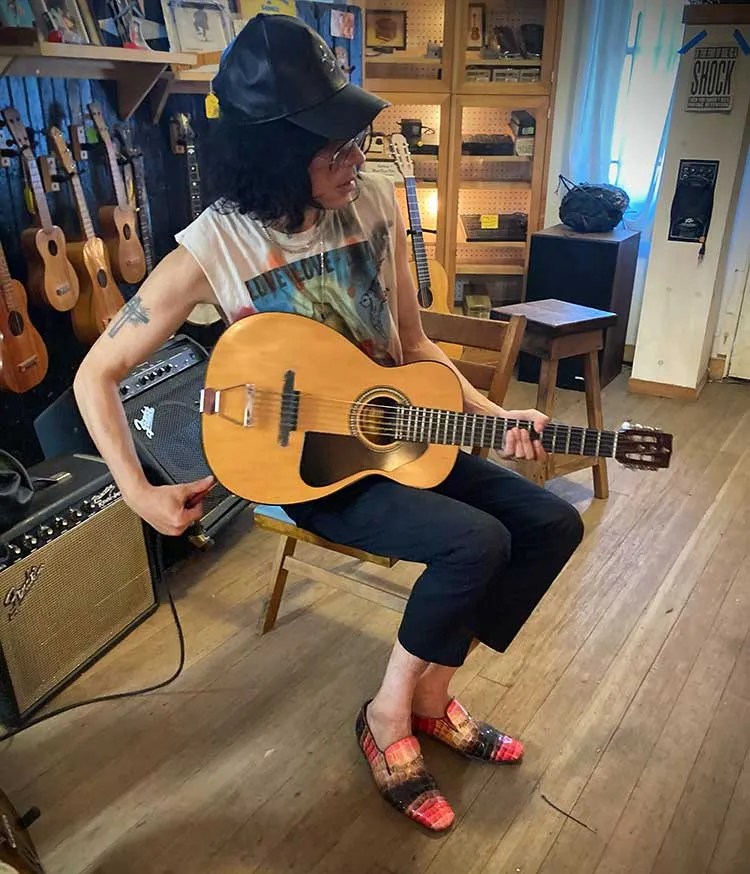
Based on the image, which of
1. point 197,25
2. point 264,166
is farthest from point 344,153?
point 197,25

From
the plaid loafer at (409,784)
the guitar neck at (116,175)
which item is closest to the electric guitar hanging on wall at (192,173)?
the guitar neck at (116,175)

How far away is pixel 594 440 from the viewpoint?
138 centimetres

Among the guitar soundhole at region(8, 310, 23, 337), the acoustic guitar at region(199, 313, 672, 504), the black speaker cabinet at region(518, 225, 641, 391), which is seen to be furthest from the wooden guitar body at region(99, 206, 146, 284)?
the black speaker cabinet at region(518, 225, 641, 391)

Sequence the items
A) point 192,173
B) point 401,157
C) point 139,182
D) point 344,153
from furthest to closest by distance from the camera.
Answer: point 401,157 → point 192,173 → point 139,182 → point 344,153

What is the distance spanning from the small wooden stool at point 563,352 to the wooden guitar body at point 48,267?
1.30 m

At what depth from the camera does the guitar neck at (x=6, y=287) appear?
6.57ft

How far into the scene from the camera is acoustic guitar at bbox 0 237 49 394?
2010 millimetres

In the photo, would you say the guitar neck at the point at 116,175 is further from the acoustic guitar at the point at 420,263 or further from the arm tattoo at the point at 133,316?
the arm tattoo at the point at 133,316

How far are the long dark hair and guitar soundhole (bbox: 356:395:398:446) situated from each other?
340 mm

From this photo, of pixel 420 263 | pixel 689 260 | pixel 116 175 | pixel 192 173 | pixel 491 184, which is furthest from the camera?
pixel 491 184

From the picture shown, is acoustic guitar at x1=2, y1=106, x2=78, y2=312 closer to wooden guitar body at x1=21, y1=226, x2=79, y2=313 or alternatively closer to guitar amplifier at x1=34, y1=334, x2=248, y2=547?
wooden guitar body at x1=21, y1=226, x2=79, y2=313

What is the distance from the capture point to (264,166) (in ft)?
4.34

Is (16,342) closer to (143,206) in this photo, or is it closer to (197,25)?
(143,206)

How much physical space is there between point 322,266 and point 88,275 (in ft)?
3.52
